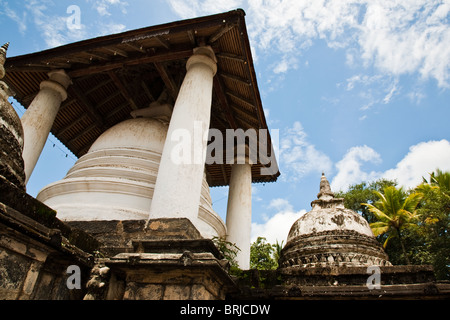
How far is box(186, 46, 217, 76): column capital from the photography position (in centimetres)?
722

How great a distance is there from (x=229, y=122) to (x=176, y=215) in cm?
558

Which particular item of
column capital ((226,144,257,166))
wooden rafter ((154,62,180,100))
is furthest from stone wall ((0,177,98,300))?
column capital ((226,144,257,166))

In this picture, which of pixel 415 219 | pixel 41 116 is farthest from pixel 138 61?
pixel 415 219

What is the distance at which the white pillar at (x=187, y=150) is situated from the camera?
509cm

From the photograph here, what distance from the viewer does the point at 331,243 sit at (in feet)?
18.3

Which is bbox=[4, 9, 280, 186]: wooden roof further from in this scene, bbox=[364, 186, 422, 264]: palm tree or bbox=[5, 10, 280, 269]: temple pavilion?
bbox=[364, 186, 422, 264]: palm tree

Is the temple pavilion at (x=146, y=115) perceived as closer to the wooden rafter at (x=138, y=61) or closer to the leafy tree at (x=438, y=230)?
the wooden rafter at (x=138, y=61)

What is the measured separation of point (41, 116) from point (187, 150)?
447cm

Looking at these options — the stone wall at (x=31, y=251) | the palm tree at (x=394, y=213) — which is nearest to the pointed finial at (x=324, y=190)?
the stone wall at (x=31, y=251)

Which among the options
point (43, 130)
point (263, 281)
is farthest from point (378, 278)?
point (43, 130)

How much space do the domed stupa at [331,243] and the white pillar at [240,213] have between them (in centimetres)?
287
